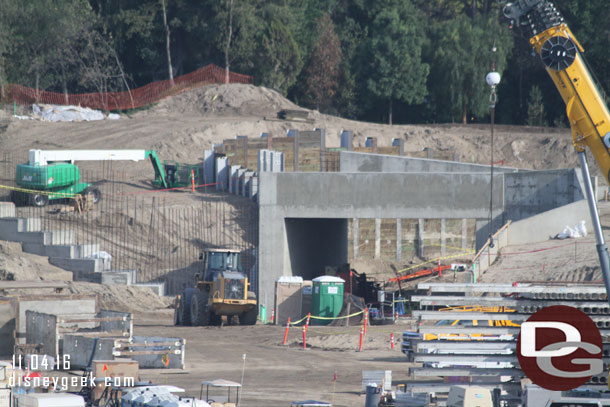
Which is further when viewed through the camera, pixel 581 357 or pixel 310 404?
pixel 581 357

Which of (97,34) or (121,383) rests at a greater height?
(97,34)

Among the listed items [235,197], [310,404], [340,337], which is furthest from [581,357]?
[235,197]

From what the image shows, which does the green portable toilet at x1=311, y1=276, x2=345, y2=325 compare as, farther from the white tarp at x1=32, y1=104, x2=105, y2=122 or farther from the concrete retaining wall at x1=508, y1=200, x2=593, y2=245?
the white tarp at x1=32, y1=104, x2=105, y2=122

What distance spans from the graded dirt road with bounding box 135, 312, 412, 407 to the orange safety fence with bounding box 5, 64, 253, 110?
3703cm

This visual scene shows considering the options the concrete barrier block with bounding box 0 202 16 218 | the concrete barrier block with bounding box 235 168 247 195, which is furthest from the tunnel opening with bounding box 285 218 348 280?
the concrete barrier block with bounding box 0 202 16 218

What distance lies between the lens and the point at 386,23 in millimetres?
75125

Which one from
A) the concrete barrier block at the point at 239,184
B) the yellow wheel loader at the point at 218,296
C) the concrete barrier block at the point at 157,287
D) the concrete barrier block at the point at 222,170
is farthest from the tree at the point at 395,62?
the yellow wheel loader at the point at 218,296

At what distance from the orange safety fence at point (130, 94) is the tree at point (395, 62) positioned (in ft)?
31.0

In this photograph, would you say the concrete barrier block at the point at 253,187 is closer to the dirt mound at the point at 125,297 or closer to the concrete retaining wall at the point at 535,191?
the dirt mound at the point at 125,297

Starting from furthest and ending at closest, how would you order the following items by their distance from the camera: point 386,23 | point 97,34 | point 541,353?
point 386,23
point 97,34
point 541,353

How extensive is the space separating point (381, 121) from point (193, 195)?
→ 34565mm

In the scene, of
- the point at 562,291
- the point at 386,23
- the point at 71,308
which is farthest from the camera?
the point at 386,23

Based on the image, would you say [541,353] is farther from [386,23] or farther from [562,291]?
[386,23]

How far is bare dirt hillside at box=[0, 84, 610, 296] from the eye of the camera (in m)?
55.4
